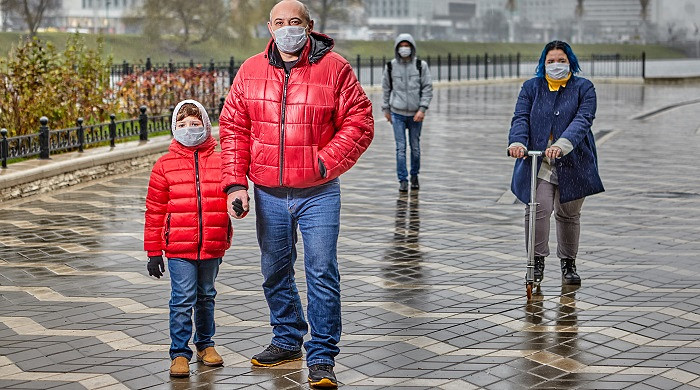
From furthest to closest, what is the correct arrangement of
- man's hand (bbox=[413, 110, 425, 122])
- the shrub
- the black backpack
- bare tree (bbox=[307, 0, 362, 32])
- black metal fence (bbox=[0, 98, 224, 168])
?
bare tree (bbox=[307, 0, 362, 32]) → the shrub → black metal fence (bbox=[0, 98, 224, 168]) → the black backpack → man's hand (bbox=[413, 110, 425, 122])

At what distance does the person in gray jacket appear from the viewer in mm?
13055

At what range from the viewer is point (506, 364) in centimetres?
630

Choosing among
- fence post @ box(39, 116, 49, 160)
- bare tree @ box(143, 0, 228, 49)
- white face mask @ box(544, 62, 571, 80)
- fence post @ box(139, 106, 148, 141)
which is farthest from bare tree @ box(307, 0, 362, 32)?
white face mask @ box(544, 62, 571, 80)

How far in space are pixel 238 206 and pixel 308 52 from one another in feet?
2.69

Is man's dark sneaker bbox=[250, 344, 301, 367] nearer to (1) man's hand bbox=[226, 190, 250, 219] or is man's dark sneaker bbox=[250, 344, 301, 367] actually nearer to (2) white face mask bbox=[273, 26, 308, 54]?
(1) man's hand bbox=[226, 190, 250, 219]

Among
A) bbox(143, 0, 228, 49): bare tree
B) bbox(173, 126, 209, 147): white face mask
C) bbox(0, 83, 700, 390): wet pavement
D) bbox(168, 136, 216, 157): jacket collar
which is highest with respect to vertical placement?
bbox(143, 0, 228, 49): bare tree

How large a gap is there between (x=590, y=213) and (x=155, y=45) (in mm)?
55055

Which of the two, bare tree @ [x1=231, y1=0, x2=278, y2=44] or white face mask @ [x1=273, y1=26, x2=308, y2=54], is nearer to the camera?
white face mask @ [x1=273, y1=26, x2=308, y2=54]

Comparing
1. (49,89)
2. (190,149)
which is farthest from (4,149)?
(190,149)

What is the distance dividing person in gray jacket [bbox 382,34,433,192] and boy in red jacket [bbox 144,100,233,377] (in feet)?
22.7

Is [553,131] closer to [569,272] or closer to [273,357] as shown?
[569,272]

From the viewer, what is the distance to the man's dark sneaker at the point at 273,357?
629 cm

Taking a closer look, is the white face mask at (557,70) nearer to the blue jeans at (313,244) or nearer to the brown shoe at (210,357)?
the blue jeans at (313,244)

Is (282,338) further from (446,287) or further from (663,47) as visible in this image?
(663,47)
